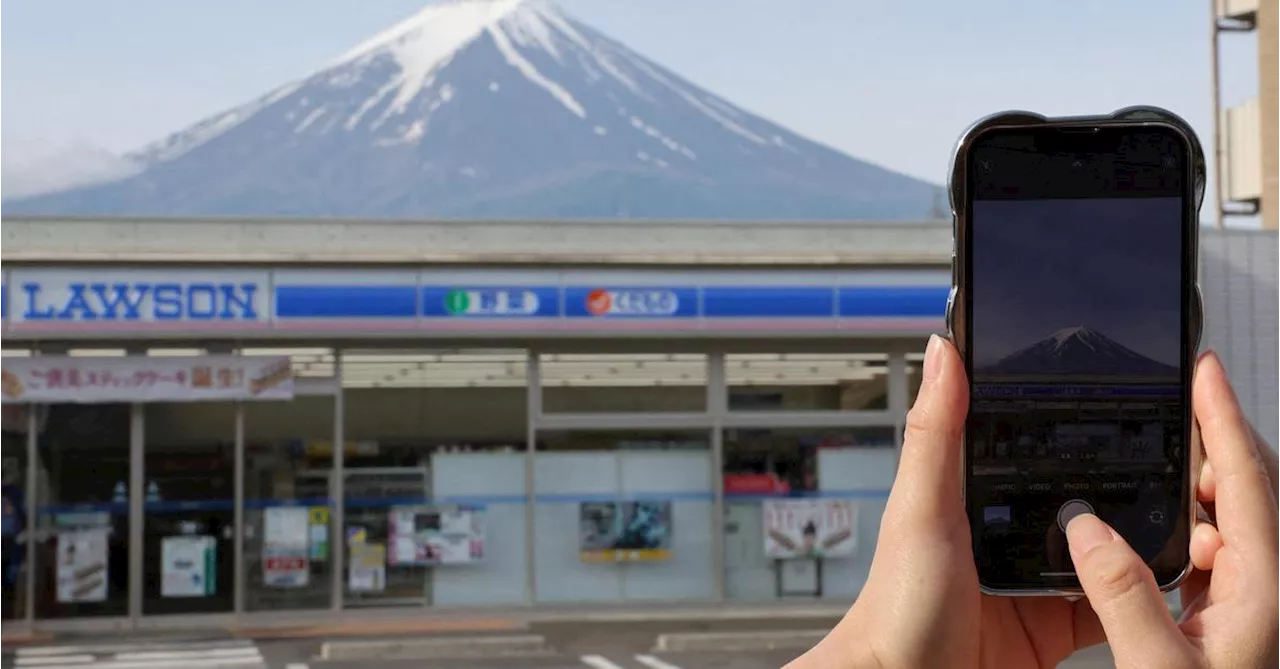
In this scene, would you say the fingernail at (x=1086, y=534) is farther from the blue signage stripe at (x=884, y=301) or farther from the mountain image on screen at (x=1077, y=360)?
the blue signage stripe at (x=884, y=301)

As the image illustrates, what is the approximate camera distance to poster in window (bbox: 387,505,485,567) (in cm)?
1944

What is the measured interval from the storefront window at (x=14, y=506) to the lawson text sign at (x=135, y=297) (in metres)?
1.16

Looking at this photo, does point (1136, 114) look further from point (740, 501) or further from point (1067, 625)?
point (740, 501)

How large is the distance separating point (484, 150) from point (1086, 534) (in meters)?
166

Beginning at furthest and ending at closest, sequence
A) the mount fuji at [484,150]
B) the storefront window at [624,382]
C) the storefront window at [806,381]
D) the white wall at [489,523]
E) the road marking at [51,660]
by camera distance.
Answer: the mount fuji at [484,150] < the storefront window at [806,381] < the storefront window at [624,382] < the white wall at [489,523] < the road marking at [51,660]

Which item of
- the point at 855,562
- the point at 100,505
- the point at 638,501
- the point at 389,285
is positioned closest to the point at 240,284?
the point at 389,285

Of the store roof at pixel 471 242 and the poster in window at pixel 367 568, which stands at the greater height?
the store roof at pixel 471 242

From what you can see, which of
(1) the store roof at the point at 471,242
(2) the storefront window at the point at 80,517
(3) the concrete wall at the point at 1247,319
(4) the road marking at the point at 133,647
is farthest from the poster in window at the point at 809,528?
(2) the storefront window at the point at 80,517

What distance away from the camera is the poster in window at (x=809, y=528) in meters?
20.1

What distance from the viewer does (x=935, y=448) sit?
1612mm

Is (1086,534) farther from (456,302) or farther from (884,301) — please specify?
(884,301)

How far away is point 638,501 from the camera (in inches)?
782

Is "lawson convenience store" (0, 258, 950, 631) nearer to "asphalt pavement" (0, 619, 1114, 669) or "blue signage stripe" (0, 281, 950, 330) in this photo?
"blue signage stripe" (0, 281, 950, 330)

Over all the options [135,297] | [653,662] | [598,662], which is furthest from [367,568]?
[653,662]
